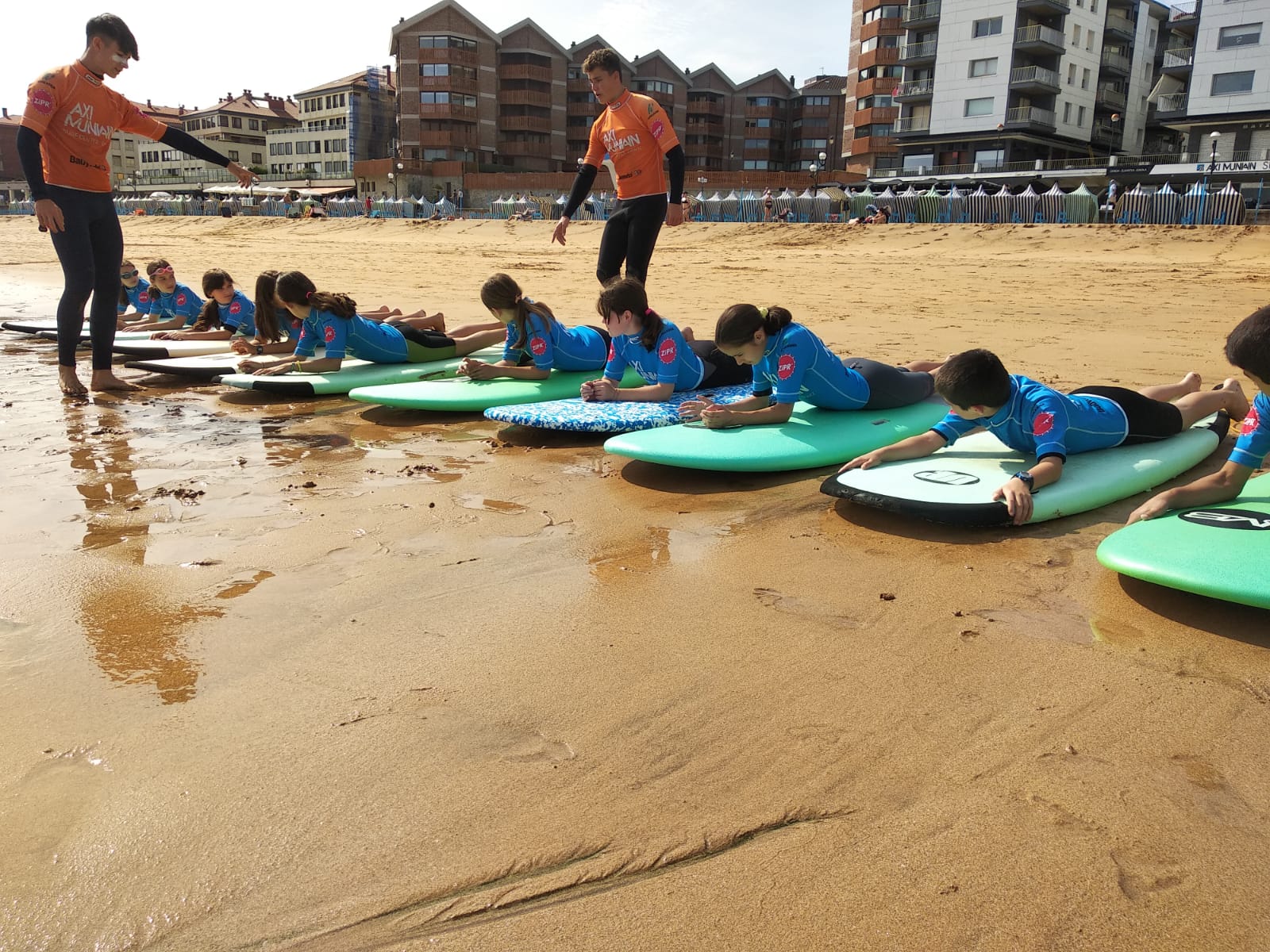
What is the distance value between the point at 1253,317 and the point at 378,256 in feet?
63.3

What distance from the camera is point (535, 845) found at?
1.62 metres

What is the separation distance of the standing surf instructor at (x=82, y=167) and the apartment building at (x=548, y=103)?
5235 centimetres

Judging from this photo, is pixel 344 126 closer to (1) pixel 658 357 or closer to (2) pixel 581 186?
(2) pixel 581 186

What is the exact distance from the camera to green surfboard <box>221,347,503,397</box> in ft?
19.4

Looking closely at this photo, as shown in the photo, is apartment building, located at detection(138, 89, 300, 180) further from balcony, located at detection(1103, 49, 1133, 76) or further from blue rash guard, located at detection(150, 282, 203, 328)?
blue rash guard, located at detection(150, 282, 203, 328)

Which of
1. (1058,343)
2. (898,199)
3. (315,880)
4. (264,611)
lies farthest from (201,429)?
(898,199)

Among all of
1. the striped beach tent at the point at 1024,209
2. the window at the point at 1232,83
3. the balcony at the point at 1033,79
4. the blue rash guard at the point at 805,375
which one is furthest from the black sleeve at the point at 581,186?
the balcony at the point at 1033,79

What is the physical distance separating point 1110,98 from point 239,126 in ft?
218

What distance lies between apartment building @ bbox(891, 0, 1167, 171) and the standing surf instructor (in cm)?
4041

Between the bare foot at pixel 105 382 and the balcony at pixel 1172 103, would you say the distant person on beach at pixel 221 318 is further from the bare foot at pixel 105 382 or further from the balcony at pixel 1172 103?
the balcony at pixel 1172 103

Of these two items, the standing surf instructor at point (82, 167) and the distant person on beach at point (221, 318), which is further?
the distant person on beach at point (221, 318)

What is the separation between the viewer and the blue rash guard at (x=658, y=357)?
5102mm

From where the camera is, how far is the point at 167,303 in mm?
9141

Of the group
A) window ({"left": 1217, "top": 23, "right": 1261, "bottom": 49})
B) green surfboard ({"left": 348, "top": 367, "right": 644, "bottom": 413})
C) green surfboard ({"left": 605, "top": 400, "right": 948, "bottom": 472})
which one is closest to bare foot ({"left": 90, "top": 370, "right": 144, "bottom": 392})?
green surfboard ({"left": 348, "top": 367, "right": 644, "bottom": 413})
